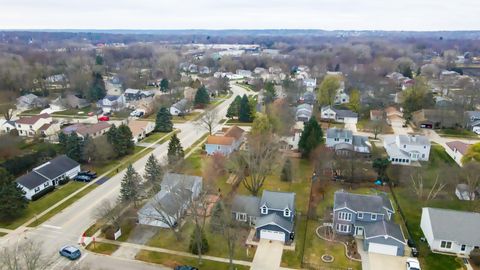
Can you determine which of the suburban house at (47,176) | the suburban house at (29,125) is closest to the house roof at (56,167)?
the suburban house at (47,176)

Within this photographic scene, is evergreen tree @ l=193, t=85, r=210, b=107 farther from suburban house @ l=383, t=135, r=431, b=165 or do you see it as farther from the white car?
the white car

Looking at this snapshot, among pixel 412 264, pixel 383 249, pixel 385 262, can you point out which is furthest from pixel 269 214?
pixel 412 264

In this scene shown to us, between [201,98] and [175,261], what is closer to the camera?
[175,261]

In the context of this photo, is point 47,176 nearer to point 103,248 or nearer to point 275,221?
point 103,248

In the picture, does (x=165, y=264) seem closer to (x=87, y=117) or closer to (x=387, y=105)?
(x=87, y=117)

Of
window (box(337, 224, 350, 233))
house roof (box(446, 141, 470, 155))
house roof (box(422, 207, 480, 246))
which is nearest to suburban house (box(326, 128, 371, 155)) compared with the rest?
house roof (box(446, 141, 470, 155))

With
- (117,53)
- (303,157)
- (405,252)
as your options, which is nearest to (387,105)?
(303,157)
